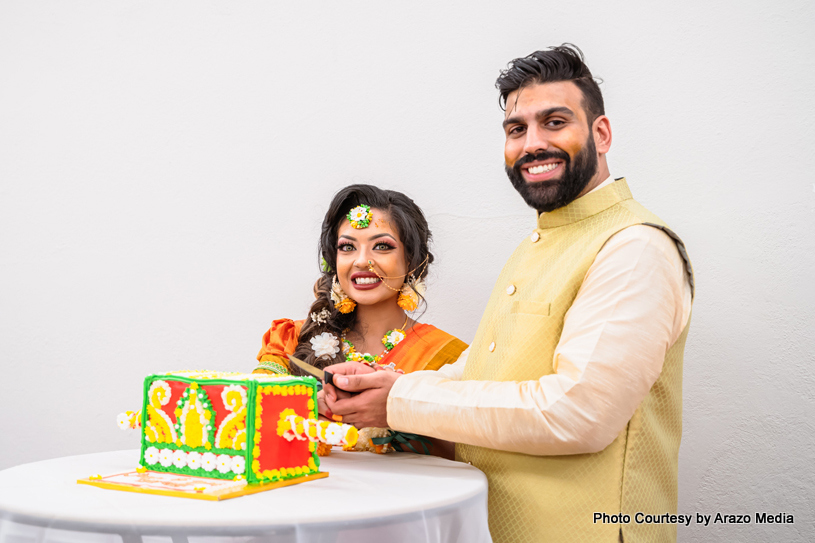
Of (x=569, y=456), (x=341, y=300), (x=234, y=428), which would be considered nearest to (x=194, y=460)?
(x=234, y=428)

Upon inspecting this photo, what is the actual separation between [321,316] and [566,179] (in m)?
1.33

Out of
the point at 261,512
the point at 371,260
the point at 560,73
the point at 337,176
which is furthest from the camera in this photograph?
the point at 337,176

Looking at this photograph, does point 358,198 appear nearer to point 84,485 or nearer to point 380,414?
point 380,414

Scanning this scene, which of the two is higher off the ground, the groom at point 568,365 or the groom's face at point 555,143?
the groom's face at point 555,143

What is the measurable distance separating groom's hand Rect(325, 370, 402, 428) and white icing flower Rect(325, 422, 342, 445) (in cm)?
27

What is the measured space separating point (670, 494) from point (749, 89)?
171 cm

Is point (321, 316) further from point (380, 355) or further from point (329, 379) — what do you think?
point (329, 379)

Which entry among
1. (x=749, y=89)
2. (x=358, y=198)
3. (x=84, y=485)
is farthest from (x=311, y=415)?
(x=749, y=89)

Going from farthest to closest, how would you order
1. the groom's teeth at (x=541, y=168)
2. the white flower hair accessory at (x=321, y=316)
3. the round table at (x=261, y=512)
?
1. the white flower hair accessory at (x=321, y=316)
2. the groom's teeth at (x=541, y=168)
3. the round table at (x=261, y=512)

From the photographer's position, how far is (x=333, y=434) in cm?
152

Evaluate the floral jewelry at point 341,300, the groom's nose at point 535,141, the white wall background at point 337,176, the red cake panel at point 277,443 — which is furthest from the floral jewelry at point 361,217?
the red cake panel at point 277,443

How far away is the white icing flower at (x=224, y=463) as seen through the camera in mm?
Result: 1509

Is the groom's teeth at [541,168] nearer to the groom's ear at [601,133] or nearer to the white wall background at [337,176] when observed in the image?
the groom's ear at [601,133]

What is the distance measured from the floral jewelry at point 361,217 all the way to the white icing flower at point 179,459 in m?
1.33
